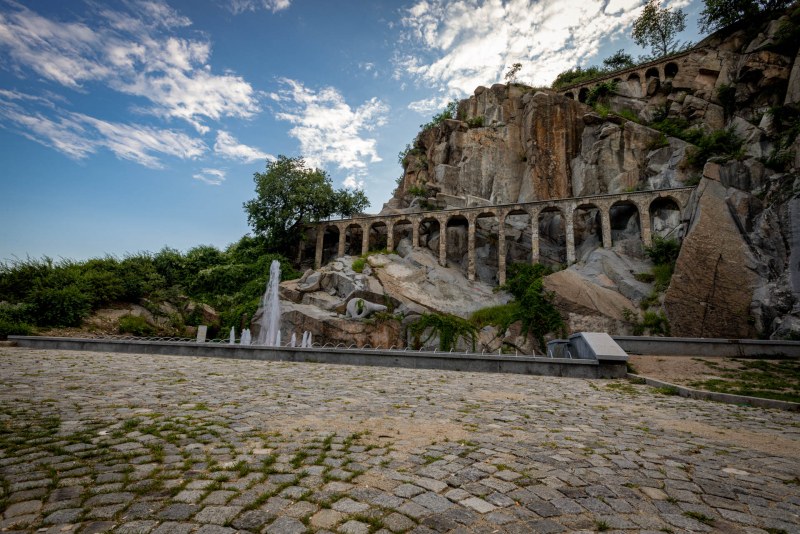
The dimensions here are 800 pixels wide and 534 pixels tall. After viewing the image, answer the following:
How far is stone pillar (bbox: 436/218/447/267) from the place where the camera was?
31.9 meters

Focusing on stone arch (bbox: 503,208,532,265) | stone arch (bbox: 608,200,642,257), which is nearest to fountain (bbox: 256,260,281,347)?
stone arch (bbox: 503,208,532,265)

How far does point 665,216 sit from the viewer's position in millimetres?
27062

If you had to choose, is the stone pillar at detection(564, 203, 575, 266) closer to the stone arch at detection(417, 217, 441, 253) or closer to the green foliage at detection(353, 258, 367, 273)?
the stone arch at detection(417, 217, 441, 253)

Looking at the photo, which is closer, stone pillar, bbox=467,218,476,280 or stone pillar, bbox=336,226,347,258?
stone pillar, bbox=467,218,476,280

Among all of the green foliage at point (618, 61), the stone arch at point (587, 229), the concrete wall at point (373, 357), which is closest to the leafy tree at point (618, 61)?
the green foliage at point (618, 61)

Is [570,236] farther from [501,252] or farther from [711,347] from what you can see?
[711,347]

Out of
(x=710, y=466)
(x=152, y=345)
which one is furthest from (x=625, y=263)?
(x=152, y=345)

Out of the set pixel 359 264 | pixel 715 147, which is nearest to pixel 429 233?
pixel 359 264

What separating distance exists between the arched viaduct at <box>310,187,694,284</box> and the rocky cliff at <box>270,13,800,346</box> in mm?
567

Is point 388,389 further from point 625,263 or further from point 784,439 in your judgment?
point 625,263

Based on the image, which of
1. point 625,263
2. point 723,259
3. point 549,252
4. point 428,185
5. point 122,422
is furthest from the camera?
point 428,185

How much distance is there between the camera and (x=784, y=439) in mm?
4641

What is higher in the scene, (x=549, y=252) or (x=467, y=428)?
(x=549, y=252)

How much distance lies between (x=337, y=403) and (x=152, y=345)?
1122 cm
